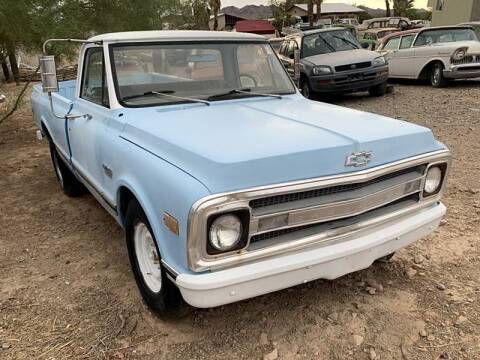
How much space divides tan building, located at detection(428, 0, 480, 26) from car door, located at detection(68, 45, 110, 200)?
27.1m

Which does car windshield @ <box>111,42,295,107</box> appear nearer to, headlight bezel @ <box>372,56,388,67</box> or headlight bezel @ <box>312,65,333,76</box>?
headlight bezel @ <box>312,65,333,76</box>

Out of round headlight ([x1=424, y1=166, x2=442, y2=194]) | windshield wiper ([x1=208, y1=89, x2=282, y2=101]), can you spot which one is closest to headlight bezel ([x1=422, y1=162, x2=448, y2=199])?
round headlight ([x1=424, y1=166, x2=442, y2=194])

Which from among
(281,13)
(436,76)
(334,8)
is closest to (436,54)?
(436,76)

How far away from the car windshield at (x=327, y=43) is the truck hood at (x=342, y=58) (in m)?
0.25

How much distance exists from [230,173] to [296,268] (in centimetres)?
61

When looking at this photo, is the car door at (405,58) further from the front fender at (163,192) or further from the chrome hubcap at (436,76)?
the front fender at (163,192)

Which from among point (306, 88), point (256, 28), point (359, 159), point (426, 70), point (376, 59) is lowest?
point (306, 88)

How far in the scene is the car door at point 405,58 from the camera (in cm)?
1233

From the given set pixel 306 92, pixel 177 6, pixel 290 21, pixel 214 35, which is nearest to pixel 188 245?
pixel 214 35

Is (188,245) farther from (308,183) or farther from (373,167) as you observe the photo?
(373,167)

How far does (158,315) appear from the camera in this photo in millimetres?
2951

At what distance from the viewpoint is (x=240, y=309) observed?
10.00ft

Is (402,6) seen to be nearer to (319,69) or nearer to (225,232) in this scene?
(319,69)

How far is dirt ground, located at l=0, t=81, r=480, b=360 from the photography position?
271cm
